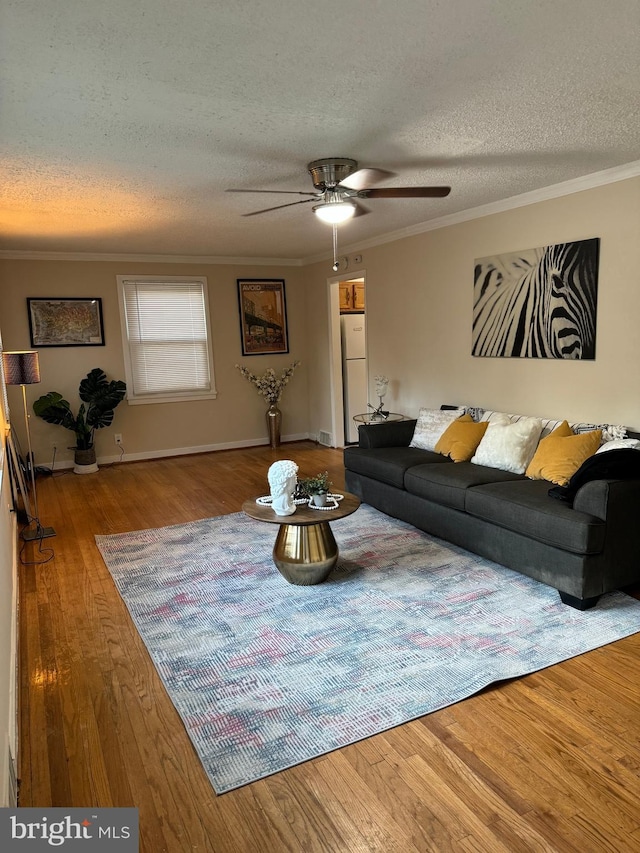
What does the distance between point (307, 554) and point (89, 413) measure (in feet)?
13.6

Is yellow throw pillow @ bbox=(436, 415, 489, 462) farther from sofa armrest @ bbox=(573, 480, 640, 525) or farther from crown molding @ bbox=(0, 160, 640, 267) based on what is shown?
crown molding @ bbox=(0, 160, 640, 267)

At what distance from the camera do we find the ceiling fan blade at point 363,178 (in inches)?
122

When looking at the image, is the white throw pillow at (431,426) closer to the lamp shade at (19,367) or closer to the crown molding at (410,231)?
the crown molding at (410,231)

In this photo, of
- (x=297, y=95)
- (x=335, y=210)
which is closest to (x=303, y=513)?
(x=335, y=210)

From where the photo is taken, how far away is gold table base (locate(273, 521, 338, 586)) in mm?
3334

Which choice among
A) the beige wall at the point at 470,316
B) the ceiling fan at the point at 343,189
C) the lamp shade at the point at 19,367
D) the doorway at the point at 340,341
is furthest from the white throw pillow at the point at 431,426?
the lamp shade at the point at 19,367

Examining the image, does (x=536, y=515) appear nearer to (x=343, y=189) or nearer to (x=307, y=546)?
(x=307, y=546)

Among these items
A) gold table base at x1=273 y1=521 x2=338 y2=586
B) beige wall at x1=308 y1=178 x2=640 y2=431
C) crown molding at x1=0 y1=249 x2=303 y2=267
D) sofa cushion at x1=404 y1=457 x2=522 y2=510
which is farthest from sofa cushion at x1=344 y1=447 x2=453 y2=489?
crown molding at x1=0 y1=249 x2=303 y2=267

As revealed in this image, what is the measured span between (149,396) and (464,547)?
457 cm

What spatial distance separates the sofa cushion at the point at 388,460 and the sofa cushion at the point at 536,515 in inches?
27.4

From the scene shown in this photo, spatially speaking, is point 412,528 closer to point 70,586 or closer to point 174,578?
point 174,578

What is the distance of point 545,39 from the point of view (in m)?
1.96

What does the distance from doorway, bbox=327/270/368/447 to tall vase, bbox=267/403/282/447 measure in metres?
0.73

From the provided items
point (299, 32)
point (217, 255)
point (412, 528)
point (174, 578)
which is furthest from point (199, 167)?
point (217, 255)
